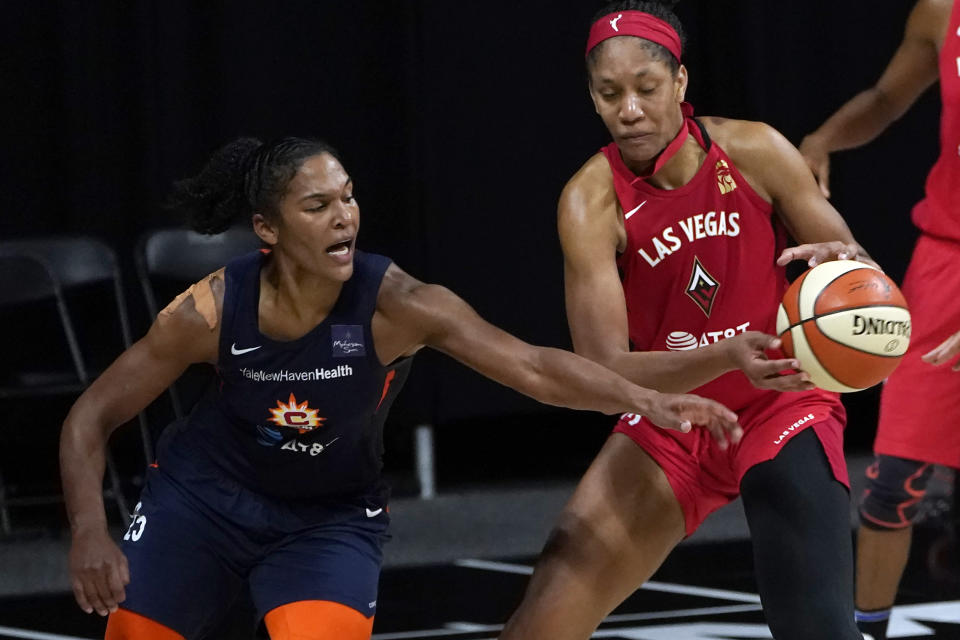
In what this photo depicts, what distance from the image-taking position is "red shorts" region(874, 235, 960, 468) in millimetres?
4195

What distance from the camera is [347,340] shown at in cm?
346

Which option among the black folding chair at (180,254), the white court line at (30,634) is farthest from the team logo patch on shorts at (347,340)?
the black folding chair at (180,254)

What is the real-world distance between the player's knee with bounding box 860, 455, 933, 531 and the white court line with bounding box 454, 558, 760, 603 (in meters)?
0.95

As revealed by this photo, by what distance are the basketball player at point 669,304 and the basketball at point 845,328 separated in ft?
0.51

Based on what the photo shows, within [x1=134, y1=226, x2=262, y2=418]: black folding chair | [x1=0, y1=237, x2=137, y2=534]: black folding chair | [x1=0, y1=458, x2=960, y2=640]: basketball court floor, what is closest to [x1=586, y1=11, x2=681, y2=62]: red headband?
[x1=0, y1=458, x2=960, y2=640]: basketball court floor

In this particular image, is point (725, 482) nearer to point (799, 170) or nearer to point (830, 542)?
point (830, 542)

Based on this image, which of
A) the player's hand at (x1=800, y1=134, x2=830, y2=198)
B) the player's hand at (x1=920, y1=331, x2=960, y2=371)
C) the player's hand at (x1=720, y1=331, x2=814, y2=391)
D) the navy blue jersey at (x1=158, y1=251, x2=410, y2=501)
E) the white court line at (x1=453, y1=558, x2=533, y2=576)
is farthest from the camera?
the white court line at (x1=453, y1=558, x2=533, y2=576)

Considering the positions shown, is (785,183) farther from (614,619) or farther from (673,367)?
(614,619)

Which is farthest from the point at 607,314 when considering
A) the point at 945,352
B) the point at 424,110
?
the point at 424,110

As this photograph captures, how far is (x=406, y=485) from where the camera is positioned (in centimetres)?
685

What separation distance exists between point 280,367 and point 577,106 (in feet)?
11.2

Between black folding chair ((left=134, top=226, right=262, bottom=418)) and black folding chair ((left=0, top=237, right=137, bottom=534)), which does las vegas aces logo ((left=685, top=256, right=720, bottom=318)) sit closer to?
black folding chair ((left=134, top=226, right=262, bottom=418))

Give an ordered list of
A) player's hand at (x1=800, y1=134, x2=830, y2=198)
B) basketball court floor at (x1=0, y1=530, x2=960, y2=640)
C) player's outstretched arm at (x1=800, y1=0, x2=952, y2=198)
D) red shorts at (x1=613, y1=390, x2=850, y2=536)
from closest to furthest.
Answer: red shorts at (x1=613, y1=390, x2=850, y2=536)
player's hand at (x1=800, y1=134, x2=830, y2=198)
player's outstretched arm at (x1=800, y1=0, x2=952, y2=198)
basketball court floor at (x1=0, y1=530, x2=960, y2=640)

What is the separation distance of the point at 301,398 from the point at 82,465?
19.5 inches
